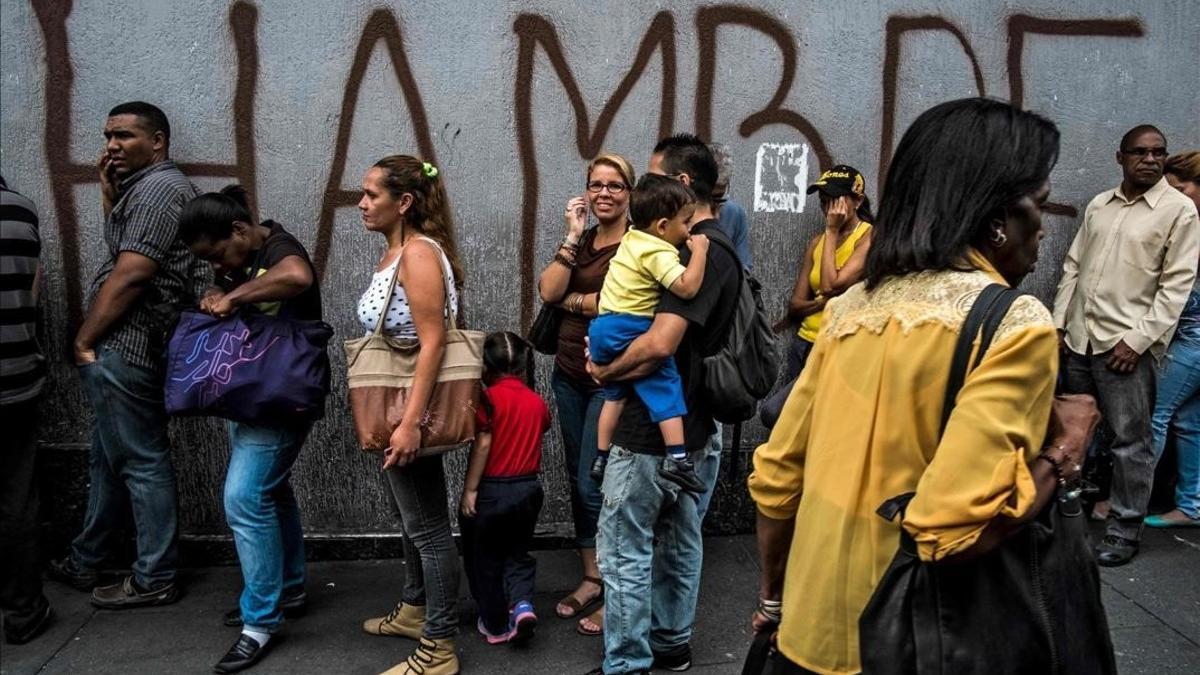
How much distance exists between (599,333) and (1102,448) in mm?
3116

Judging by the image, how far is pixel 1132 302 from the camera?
4695 millimetres

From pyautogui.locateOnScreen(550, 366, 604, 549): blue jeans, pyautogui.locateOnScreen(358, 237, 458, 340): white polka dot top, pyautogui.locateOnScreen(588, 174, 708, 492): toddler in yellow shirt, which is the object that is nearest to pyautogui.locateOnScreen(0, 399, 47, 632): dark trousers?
pyautogui.locateOnScreen(358, 237, 458, 340): white polka dot top

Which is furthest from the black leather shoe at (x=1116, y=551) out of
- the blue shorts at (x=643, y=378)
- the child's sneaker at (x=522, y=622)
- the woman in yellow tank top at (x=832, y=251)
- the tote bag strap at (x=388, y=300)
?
the tote bag strap at (x=388, y=300)

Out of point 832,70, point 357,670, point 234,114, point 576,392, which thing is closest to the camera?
point 357,670

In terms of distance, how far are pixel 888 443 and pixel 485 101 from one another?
10.8 ft

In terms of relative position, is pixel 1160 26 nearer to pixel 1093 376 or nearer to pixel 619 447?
pixel 1093 376

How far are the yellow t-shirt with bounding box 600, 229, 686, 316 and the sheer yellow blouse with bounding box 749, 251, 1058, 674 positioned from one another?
1215mm

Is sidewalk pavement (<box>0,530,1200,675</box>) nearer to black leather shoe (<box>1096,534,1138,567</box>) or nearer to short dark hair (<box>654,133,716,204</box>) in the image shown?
black leather shoe (<box>1096,534,1138,567</box>)

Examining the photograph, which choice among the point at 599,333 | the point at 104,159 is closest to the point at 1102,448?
the point at 599,333

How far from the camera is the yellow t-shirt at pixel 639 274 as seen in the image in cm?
327

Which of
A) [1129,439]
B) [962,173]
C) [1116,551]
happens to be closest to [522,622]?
[962,173]

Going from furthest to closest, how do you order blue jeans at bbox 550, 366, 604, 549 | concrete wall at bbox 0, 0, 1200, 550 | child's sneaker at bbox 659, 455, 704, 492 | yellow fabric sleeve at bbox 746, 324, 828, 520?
concrete wall at bbox 0, 0, 1200, 550, blue jeans at bbox 550, 366, 604, 549, child's sneaker at bbox 659, 455, 704, 492, yellow fabric sleeve at bbox 746, 324, 828, 520

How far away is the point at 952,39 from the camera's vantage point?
4965 millimetres

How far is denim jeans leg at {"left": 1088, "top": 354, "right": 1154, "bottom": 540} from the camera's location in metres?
4.72
